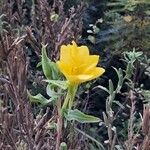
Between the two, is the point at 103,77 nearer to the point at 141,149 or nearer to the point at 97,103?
the point at 97,103

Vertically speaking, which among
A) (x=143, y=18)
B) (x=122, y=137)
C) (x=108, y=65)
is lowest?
(x=122, y=137)

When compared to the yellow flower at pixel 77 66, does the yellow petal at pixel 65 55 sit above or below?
above

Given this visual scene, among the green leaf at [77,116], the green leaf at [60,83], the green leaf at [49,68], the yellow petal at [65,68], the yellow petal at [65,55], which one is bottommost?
the green leaf at [77,116]

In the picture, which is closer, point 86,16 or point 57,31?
point 57,31

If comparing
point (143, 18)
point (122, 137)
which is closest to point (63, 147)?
point (122, 137)

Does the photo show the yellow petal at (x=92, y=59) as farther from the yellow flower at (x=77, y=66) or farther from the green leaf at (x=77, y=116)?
the green leaf at (x=77, y=116)

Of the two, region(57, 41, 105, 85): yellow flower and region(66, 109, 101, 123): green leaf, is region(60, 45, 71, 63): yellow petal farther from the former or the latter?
region(66, 109, 101, 123): green leaf

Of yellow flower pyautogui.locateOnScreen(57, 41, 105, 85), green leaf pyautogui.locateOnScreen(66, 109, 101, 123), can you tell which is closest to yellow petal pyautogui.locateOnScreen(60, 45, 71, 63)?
yellow flower pyautogui.locateOnScreen(57, 41, 105, 85)

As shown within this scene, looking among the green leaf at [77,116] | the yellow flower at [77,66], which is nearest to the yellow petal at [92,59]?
the yellow flower at [77,66]

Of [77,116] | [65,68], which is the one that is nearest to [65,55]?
[65,68]
